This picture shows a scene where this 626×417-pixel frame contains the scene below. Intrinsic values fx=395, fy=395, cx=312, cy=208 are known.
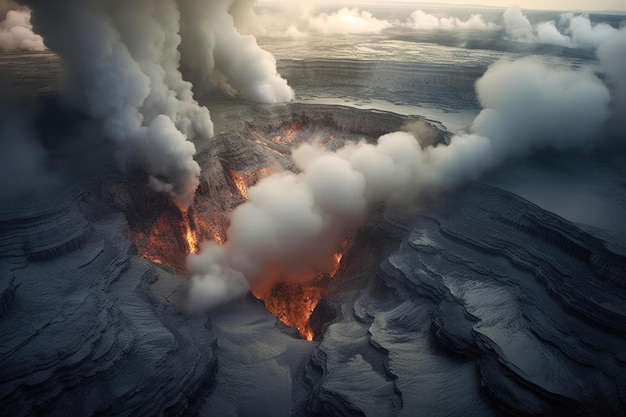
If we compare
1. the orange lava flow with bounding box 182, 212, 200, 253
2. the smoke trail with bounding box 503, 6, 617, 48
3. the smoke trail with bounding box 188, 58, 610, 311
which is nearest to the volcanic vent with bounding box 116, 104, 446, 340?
the orange lava flow with bounding box 182, 212, 200, 253

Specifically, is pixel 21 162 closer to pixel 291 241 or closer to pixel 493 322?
pixel 291 241

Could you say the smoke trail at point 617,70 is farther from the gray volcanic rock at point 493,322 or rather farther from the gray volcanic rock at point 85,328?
the gray volcanic rock at point 85,328

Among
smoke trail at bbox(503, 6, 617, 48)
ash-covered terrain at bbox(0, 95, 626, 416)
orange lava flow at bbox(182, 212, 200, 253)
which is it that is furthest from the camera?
smoke trail at bbox(503, 6, 617, 48)

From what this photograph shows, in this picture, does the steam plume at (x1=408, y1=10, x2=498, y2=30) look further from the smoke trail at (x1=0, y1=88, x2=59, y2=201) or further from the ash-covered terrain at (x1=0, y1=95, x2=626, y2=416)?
the smoke trail at (x1=0, y1=88, x2=59, y2=201)

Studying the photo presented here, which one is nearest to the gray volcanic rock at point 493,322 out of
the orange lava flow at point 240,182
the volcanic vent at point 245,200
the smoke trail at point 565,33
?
the volcanic vent at point 245,200

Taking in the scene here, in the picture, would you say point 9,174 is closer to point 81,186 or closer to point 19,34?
point 81,186

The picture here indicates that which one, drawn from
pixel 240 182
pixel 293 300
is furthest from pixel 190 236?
pixel 293 300
